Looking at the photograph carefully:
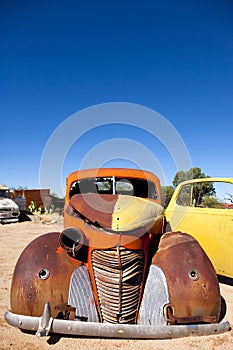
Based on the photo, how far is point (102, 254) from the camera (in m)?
2.59

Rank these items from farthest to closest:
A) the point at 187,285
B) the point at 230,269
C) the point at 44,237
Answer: the point at 230,269, the point at 44,237, the point at 187,285

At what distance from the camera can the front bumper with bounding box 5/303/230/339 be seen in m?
2.31

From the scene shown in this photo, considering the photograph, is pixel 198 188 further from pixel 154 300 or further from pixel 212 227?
pixel 154 300

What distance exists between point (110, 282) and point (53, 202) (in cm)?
1946

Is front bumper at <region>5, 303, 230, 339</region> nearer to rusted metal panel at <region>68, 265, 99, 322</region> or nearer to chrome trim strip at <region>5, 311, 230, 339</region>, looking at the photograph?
chrome trim strip at <region>5, 311, 230, 339</region>

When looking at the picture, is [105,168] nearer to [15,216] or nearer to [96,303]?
[96,303]

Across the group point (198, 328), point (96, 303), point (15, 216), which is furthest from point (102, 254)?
point (15, 216)

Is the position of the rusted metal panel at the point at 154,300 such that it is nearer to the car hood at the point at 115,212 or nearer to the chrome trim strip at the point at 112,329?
the chrome trim strip at the point at 112,329

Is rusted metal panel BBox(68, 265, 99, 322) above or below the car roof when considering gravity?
below

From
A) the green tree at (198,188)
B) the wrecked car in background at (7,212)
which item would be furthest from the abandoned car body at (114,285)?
the wrecked car in background at (7,212)

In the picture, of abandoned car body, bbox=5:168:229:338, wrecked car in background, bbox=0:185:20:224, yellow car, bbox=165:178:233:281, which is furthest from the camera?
wrecked car in background, bbox=0:185:20:224

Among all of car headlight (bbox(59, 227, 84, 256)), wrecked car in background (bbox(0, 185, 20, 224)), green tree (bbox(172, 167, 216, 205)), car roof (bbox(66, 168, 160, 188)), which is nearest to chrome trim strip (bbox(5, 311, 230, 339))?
car headlight (bbox(59, 227, 84, 256))

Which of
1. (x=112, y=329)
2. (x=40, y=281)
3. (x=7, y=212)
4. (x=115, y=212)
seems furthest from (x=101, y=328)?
(x=7, y=212)

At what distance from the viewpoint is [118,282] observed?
256 centimetres
